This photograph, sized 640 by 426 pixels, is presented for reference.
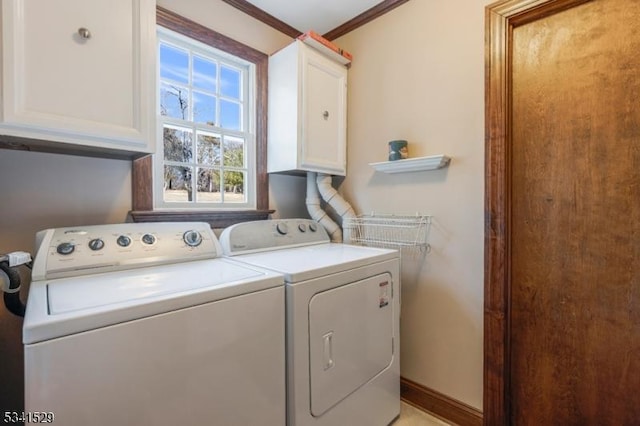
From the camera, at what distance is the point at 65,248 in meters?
1.17

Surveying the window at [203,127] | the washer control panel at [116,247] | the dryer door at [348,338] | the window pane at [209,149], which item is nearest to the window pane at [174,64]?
the window at [203,127]

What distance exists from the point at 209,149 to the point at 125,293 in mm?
1265

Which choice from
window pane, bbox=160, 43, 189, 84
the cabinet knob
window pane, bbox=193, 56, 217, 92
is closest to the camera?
the cabinet knob

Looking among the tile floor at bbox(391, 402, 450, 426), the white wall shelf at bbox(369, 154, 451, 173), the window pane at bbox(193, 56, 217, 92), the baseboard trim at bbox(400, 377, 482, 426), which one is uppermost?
the window pane at bbox(193, 56, 217, 92)

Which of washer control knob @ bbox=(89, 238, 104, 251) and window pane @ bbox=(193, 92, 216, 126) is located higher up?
window pane @ bbox=(193, 92, 216, 126)

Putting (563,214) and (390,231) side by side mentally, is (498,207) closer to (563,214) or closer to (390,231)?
(563,214)

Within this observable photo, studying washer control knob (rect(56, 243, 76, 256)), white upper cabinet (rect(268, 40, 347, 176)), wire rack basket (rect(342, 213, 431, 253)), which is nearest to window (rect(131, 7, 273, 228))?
white upper cabinet (rect(268, 40, 347, 176))

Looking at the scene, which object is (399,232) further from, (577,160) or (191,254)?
(191,254)

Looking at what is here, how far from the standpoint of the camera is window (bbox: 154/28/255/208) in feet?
5.86

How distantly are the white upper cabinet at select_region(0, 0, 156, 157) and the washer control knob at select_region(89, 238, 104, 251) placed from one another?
38 centimetres

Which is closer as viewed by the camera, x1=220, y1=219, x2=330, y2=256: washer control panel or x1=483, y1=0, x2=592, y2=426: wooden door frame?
x1=483, y1=0, x2=592, y2=426: wooden door frame

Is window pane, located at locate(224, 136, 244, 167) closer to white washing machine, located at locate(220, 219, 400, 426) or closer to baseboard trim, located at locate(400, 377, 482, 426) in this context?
white washing machine, located at locate(220, 219, 400, 426)

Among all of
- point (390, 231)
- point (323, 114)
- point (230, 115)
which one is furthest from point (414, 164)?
point (230, 115)

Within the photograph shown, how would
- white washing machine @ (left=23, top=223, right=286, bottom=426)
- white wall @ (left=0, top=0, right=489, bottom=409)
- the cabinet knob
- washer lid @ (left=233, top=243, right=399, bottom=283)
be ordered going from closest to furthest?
white washing machine @ (left=23, top=223, right=286, bottom=426), the cabinet knob, washer lid @ (left=233, top=243, right=399, bottom=283), white wall @ (left=0, top=0, right=489, bottom=409)
